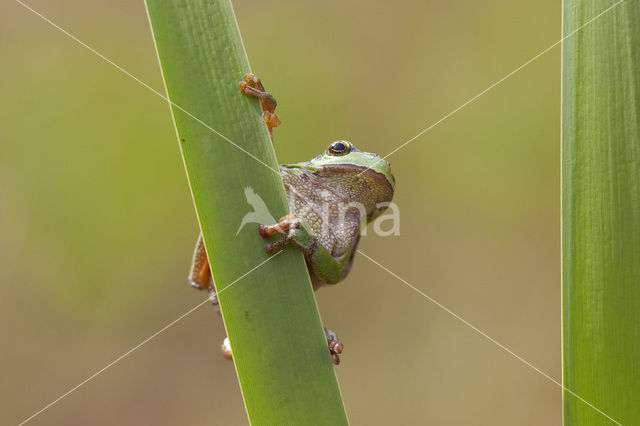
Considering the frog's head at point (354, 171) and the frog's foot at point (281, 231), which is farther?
the frog's head at point (354, 171)

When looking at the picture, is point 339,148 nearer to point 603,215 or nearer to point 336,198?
point 336,198

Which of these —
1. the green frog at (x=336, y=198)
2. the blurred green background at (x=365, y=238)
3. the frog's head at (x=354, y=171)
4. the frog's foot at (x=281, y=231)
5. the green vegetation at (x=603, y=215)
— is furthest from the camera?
the blurred green background at (x=365, y=238)

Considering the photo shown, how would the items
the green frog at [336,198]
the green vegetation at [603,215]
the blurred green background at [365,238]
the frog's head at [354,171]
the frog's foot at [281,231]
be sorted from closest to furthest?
1. the green vegetation at [603,215]
2. the frog's foot at [281,231]
3. the green frog at [336,198]
4. the frog's head at [354,171]
5. the blurred green background at [365,238]

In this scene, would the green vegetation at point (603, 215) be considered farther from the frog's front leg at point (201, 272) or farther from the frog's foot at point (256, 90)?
the frog's front leg at point (201, 272)

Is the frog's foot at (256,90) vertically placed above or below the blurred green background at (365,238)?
above

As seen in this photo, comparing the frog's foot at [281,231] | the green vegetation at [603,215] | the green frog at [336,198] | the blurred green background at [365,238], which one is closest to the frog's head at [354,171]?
the green frog at [336,198]

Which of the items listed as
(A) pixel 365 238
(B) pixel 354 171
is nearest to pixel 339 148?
(B) pixel 354 171

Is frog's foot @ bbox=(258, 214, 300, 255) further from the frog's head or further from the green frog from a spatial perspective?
the frog's head
